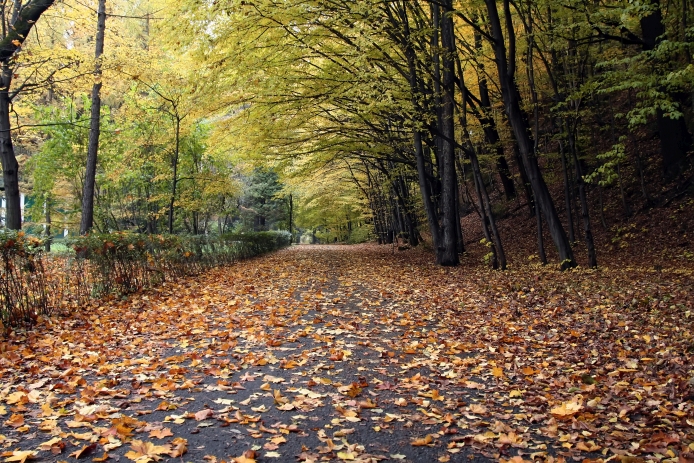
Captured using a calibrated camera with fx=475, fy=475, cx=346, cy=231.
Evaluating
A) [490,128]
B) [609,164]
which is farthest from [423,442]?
[490,128]

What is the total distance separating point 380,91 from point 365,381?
8.89 m

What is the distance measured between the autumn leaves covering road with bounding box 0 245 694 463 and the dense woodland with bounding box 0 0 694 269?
4264 millimetres

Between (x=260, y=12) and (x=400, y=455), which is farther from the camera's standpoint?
(x=260, y=12)

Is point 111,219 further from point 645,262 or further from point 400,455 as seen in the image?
point 400,455

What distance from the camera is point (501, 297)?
8.27 metres

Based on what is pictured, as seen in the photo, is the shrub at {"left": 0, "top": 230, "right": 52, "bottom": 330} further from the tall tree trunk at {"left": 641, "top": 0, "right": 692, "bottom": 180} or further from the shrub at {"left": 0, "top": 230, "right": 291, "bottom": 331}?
the tall tree trunk at {"left": 641, "top": 0, "right": 692, "bottom": 180}

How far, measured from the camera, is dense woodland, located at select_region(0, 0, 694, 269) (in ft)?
33.3

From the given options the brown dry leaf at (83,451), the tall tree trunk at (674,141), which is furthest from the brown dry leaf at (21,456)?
the tall tree trunk at (674,141)

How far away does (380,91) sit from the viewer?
38.5 feet

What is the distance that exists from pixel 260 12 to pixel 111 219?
1995 centimetres

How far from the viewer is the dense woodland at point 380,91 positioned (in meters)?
10.2

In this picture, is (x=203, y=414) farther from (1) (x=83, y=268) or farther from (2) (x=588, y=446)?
(1) (x=83, y=268)

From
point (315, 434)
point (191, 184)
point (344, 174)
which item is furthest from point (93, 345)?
point (344, 174)

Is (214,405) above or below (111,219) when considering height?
below
